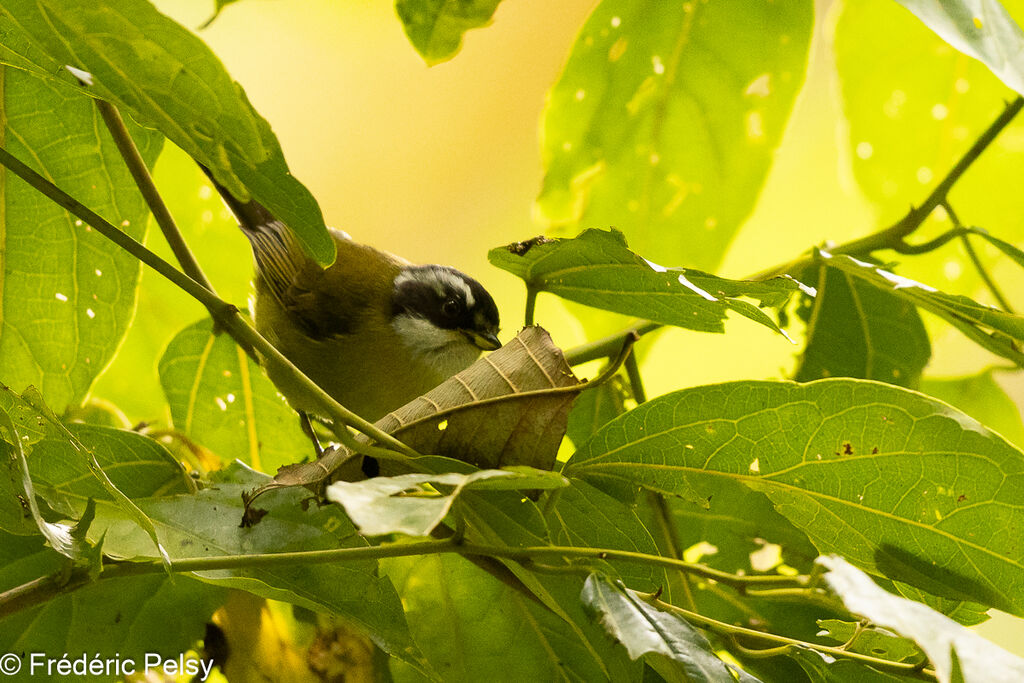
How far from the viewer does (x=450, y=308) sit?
110 inches

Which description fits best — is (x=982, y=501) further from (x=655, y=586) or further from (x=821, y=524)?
(x=655, y=586)

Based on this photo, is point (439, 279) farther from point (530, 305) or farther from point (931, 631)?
point (931, 631)

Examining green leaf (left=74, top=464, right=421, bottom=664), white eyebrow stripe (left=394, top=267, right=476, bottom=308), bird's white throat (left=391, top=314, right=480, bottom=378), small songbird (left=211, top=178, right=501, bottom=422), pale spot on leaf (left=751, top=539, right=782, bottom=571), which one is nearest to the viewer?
green leaf (left=74, top=464, right=421, bottom=664)

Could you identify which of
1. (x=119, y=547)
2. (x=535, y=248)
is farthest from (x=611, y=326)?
(x=119, y=547)

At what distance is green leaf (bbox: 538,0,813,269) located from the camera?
2000mm

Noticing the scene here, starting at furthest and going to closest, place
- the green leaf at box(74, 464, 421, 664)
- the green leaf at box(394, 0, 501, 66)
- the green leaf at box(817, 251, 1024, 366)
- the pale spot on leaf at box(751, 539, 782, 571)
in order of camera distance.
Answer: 1. the pale spot on leaf at box(751, 539, 782, 571)
2. the green leaf at box(394, 0, 501, 66)
3. the green leaf at box(817, 251, 1024, 366)
4. the green leaf at box(74, 464, 421, 664)

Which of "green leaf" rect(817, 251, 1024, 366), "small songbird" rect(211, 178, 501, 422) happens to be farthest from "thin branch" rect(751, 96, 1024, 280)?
"small songbird" rect(211, 178, 501, 422)

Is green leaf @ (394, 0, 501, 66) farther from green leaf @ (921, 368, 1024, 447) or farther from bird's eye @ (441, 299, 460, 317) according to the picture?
bird's eye @ (441, 299, 460, 317)

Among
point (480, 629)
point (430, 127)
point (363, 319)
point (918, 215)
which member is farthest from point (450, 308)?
point (430, 127)

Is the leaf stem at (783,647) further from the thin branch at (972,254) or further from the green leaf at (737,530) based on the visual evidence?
the thin branch at (972,254)

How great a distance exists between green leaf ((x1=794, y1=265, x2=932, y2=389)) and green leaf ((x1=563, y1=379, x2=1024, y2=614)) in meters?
0.72

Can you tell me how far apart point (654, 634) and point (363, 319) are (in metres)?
1.91

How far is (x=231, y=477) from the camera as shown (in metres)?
1.24

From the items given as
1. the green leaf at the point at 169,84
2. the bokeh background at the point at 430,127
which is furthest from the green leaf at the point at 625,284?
the bokeh background at the point at 430,127
